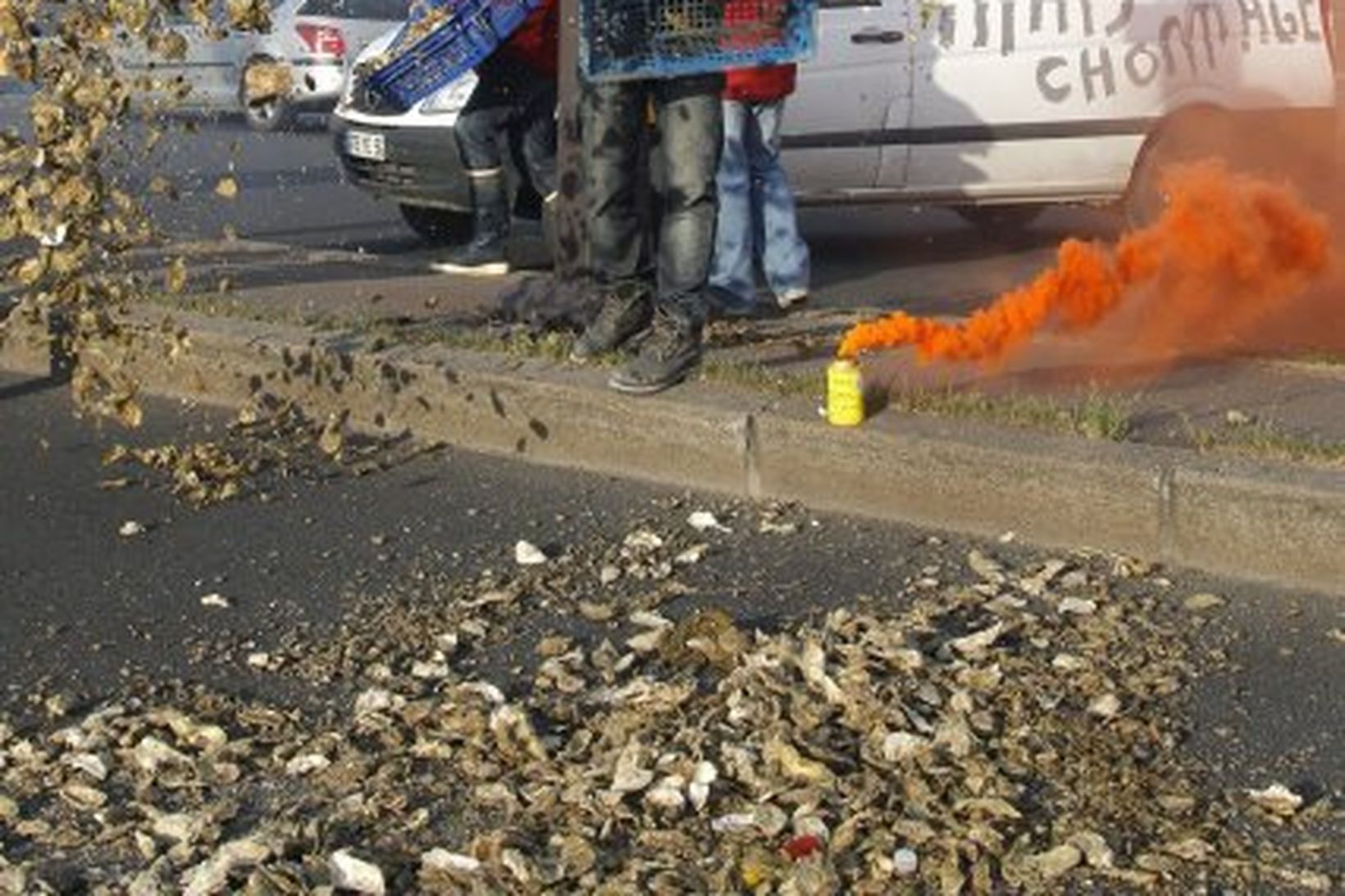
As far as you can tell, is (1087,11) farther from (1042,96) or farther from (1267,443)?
(1267,443)

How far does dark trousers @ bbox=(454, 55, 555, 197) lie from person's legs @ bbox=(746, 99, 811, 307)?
1.35 metres

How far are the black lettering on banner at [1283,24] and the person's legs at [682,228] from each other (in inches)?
173

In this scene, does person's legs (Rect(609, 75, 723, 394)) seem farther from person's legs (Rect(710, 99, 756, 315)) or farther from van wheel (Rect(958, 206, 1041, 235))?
van wheel (Rect(958, 206, 1041, 235))

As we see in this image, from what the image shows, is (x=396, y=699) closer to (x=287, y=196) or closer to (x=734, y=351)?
(x=734, y=351)

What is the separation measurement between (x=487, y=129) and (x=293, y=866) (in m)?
6.08

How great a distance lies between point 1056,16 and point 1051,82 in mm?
312

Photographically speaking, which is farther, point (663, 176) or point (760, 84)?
point (760, 84)

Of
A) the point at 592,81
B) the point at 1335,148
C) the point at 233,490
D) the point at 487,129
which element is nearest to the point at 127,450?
the point at 233,490

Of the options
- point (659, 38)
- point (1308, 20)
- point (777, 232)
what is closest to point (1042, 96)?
point (1308, 20)

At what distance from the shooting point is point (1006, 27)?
32.7 feet

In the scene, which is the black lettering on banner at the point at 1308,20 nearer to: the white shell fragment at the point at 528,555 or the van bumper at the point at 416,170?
the van bumper at the point at 416,170

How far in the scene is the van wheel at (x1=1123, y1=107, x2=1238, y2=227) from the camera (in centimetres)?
1005

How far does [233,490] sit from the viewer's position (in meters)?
6.46

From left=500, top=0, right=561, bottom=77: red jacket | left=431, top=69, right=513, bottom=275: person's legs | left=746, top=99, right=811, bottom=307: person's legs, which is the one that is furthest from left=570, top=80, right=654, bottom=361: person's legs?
left=431, top=69, right=513, bottom=275: person's legs
